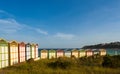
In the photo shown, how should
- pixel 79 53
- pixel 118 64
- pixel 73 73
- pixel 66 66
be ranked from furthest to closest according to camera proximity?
pixel 79 53 → pixel 118 64 → pixel 66 66 → pixel 73 73

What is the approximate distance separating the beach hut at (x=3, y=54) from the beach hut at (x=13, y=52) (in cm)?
128

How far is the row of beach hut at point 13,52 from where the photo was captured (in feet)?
92.7

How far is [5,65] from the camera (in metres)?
29.2

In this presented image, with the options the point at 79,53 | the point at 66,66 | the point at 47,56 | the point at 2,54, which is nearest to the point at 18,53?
the point at 2,54

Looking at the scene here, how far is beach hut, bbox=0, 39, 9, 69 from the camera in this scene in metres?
27.5

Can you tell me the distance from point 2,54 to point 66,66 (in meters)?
8.35

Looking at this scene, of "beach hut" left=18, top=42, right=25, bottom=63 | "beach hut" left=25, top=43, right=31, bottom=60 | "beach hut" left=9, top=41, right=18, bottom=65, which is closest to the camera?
"beach hut" left=9, top=41, right=18, bottom=65

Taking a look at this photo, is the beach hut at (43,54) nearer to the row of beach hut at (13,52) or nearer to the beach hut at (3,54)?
the row of beach hut at (13,52)

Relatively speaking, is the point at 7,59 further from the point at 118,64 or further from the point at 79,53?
the point at 79,53

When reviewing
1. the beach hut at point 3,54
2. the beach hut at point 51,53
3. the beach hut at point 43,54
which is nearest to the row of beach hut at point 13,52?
the beach hut at point 3,54

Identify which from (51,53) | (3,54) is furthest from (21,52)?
(51,53)

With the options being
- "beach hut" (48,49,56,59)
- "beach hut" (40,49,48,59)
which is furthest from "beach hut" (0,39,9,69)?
"beach hut" (48,49,56,59)

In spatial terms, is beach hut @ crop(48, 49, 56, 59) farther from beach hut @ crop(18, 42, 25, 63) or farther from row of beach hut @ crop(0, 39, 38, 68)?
beach hut @ crop(18, 42, 25, 63)

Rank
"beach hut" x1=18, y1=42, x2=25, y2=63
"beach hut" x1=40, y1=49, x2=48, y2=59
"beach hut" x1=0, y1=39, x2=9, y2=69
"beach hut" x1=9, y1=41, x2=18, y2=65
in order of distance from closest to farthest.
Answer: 1. "beach hut" x1=0, y1=39, x2=9, y2=69
2. "beach hut" x1=9, y1=41, x2=18, y2=65
3. "beach hut" x1=18, y1=42, x2=25, y2=63
4. "beach hut" x1=40, y1=49, x2=48, y2=59
